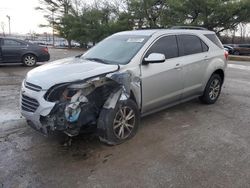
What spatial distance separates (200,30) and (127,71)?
2587 mm

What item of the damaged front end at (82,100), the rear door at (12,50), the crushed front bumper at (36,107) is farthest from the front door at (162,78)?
the rear door at (12,50)

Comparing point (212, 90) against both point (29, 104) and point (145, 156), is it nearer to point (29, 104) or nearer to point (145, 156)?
point (145, 156)

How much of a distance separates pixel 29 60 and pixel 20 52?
55 cm

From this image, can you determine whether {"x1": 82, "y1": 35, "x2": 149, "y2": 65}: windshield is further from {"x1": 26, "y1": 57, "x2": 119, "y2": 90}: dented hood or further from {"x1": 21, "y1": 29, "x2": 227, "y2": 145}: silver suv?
{"x1": 26, "y1": 57, "x2": 119, "y2": 90}: dented hood

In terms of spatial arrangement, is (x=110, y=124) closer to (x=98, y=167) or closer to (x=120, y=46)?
(x=98, y=167)

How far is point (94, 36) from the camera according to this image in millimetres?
35688

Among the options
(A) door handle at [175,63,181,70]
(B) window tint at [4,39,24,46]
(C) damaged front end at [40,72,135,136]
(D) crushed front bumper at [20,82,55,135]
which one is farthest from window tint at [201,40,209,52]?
(B) window tint at [4,39,24,46]

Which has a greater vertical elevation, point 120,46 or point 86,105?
point 120,46

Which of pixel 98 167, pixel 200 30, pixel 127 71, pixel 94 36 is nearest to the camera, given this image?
pixel 98 167

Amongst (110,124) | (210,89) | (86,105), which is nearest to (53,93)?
(86,105)

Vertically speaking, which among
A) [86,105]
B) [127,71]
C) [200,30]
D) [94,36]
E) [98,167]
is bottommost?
[98,167]

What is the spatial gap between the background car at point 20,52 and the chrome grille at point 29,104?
A: 8871 millimetres

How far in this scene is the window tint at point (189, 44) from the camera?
16.5ft

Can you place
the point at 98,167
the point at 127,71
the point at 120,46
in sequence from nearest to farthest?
1. the point at 98,167
2. the point at 127,71
3. the point at 120,46
